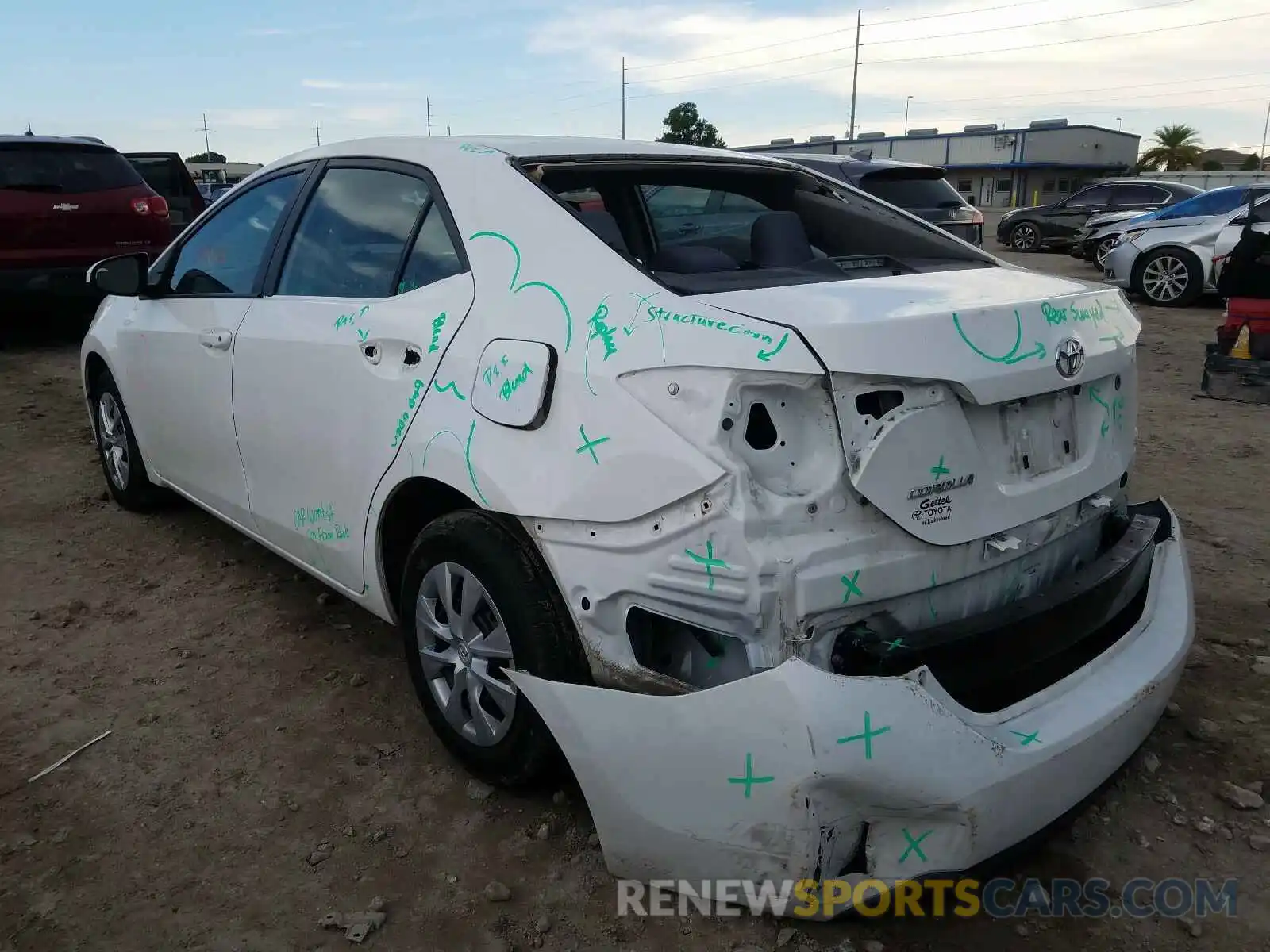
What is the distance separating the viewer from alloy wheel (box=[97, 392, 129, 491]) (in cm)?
451

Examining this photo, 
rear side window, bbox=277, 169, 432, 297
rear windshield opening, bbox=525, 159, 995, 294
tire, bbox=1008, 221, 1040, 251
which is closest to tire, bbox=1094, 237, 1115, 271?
tire, bbox=1008, 221, 1040, 251

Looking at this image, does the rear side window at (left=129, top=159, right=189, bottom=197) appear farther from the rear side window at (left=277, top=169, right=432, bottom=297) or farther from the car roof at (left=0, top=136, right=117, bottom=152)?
the rear side window at (left=277, top=169, right=432, bottom=297)

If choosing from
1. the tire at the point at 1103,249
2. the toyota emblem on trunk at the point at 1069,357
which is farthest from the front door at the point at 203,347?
the tire at the point at 1103,249

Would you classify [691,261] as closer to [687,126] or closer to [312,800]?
[312,800]

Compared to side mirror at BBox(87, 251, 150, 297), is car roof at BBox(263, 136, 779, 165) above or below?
above

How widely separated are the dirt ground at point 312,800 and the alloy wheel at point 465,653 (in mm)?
223

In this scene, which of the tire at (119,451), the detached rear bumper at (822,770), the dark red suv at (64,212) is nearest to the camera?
the detached rear bumper at (822,770)

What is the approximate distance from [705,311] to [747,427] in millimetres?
A: 254

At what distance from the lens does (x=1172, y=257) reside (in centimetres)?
1120

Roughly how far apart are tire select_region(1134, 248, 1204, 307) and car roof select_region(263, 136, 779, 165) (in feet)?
32.2

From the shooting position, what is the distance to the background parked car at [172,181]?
12.7 m

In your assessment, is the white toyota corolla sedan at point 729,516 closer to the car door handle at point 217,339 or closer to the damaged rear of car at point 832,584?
the damaged rear of car at point 832,584

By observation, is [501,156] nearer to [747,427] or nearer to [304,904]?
[747,427]

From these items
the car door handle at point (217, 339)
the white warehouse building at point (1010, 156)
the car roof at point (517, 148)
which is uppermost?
the white warehouse building at point (1010, 156)
